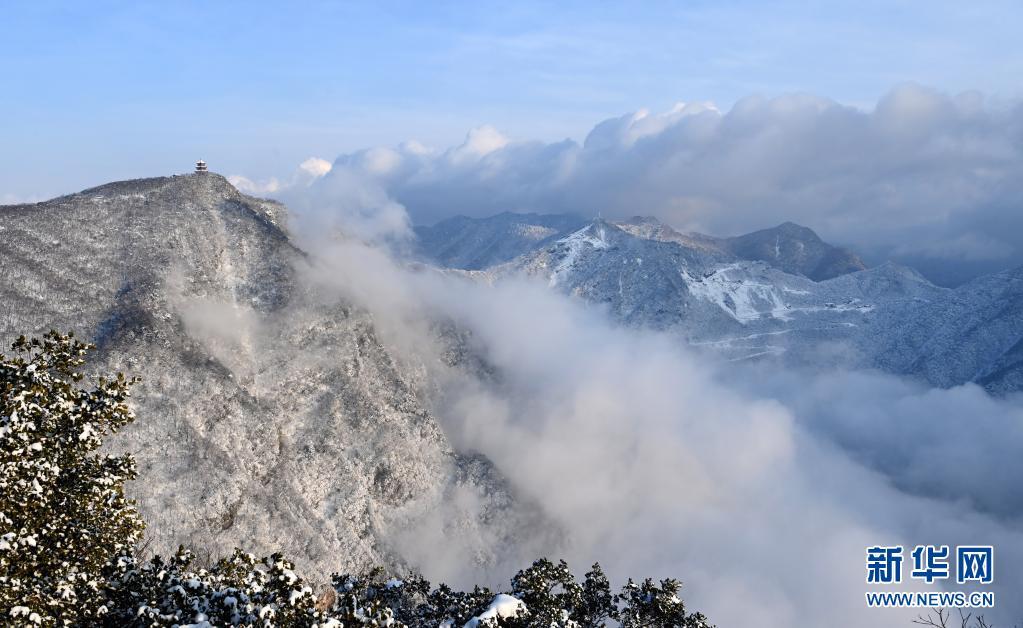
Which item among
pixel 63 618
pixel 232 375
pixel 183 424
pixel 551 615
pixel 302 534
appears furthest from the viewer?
pixel 232 375

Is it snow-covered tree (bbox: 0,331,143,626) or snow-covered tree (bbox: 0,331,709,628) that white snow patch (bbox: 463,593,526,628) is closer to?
snow-covered tree (bbox: 0,331,709,628)

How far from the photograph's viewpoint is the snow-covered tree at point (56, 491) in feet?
100

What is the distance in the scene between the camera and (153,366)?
173750mm

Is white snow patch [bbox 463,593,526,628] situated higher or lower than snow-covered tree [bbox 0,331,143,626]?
lower

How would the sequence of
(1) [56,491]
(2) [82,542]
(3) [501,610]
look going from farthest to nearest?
(3) [501,610] → (2) [82,542] → (1) [56,491]

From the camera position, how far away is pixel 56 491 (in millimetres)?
33375

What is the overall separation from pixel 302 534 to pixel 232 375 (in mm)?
45652

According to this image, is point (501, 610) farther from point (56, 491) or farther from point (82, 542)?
point (56, 491)

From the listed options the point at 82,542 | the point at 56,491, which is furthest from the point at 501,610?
the point at 56,491

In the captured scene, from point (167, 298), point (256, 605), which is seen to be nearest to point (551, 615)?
point (256, 605)

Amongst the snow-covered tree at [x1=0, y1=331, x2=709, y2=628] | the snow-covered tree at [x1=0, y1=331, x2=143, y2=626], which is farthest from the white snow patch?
the snow-covered tree at [x1=0, y1=331, x2=143, y2=626]

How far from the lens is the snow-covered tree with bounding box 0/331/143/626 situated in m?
30.6

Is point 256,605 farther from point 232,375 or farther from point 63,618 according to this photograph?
point 232,375

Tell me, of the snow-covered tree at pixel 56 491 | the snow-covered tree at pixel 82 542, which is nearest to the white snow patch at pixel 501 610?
the snow-covered tree at pixel 82 542
